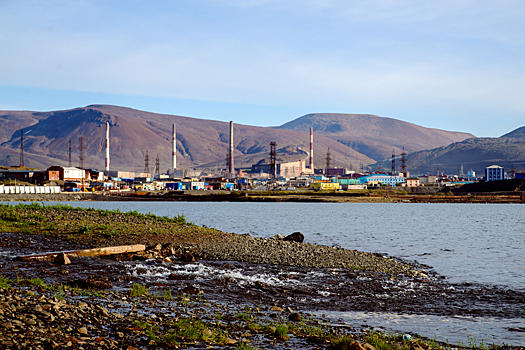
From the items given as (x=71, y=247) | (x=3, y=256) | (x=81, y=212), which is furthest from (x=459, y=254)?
(x=81, y=212)

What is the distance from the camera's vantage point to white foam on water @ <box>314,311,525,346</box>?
33.9ft

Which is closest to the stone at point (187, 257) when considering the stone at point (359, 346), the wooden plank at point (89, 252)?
the wooden plank at point (89, 252)

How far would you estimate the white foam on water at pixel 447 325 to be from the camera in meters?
10.3

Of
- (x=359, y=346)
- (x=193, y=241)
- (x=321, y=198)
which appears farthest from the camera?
(x=321, y=198)

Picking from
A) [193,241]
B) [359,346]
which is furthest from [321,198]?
[359,346]

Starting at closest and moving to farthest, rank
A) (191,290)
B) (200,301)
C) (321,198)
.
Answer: (200,301), (191,290), (321,198)

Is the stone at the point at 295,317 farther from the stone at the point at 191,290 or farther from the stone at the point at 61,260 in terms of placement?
the stone at the point at 61,260

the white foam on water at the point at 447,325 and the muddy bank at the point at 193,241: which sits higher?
the muddy bank at the point at 193,241

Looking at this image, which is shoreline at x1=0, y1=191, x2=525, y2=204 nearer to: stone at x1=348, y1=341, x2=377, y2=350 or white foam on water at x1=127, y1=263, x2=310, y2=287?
white foam on water at x1=127, y1=263, x2=310, y2=287

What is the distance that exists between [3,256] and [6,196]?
7681 centimetres

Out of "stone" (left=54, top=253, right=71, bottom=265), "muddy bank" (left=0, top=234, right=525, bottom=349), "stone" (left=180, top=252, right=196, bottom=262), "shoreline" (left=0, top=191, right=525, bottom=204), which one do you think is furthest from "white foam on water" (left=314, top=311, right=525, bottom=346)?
"shoreline" (left=0, top=191, right=525, bottom=204)

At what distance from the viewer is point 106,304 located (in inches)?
424

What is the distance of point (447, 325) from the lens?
37.1 ft

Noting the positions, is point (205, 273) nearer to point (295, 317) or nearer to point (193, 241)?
point (295, 317)
